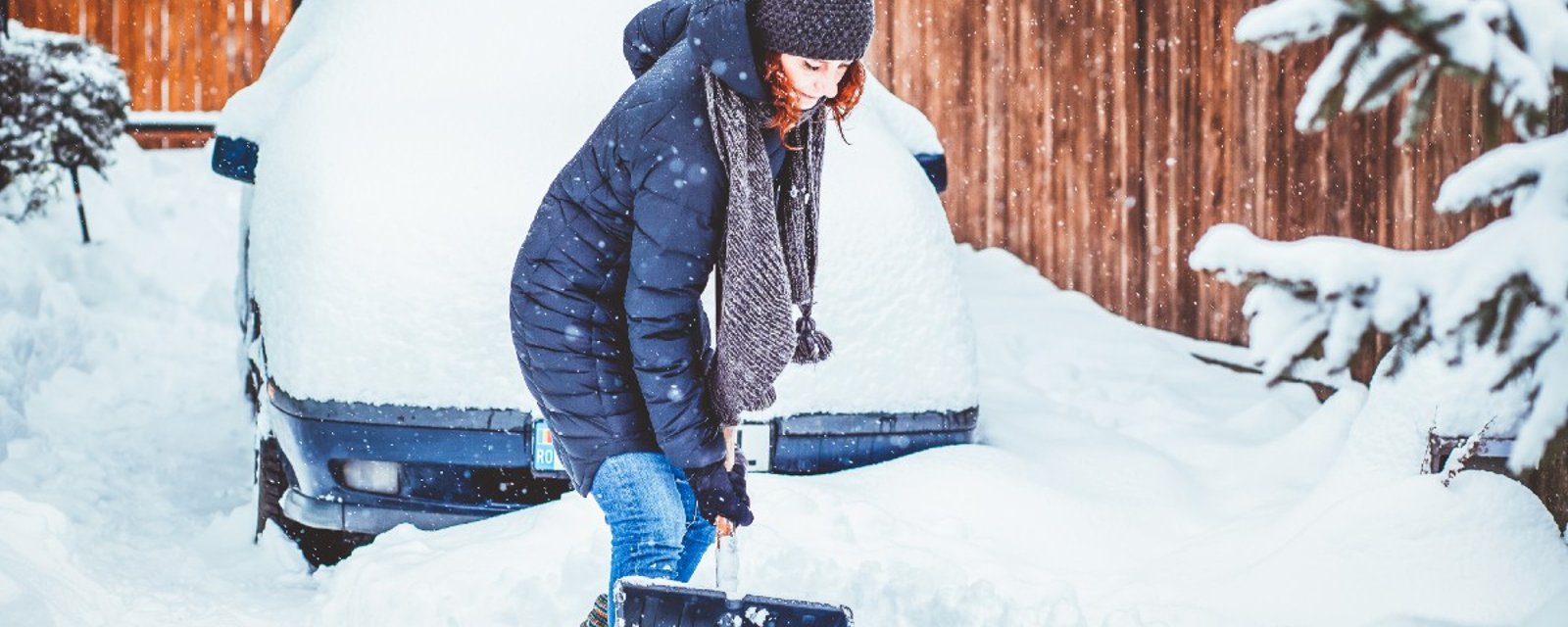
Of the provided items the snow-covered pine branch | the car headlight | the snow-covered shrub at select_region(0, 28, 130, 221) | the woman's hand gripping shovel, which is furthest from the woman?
the snow-covered shrub at select_region(0, 28, 130, 221)

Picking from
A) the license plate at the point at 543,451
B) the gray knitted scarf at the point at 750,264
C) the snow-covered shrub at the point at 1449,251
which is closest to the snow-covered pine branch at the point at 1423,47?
the snow-covered shrub at the point at 1449,251

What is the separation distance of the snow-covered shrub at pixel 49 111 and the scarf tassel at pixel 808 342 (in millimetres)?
6428

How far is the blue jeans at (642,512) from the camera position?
2.41 m

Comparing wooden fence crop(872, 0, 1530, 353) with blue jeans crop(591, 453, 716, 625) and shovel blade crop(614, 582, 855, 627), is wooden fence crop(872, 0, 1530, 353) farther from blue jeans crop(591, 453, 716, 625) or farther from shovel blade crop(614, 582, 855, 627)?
blue jeans crop(591, 453, 716, 625)

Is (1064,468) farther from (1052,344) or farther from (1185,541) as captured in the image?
(1052,344)

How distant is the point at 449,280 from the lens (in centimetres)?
338

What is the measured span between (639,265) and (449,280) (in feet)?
4.32

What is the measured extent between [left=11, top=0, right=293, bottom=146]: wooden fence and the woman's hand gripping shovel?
992cm

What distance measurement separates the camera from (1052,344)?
6.00 metres

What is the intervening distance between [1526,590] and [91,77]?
767cm

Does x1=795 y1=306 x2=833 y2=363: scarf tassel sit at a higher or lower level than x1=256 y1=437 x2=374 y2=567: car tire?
higher

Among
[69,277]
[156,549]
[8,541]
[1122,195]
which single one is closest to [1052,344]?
[1122,195]

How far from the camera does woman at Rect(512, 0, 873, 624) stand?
220 centimetres

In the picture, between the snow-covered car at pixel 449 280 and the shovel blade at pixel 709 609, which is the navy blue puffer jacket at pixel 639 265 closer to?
the shovel blade at pixel 709 609
